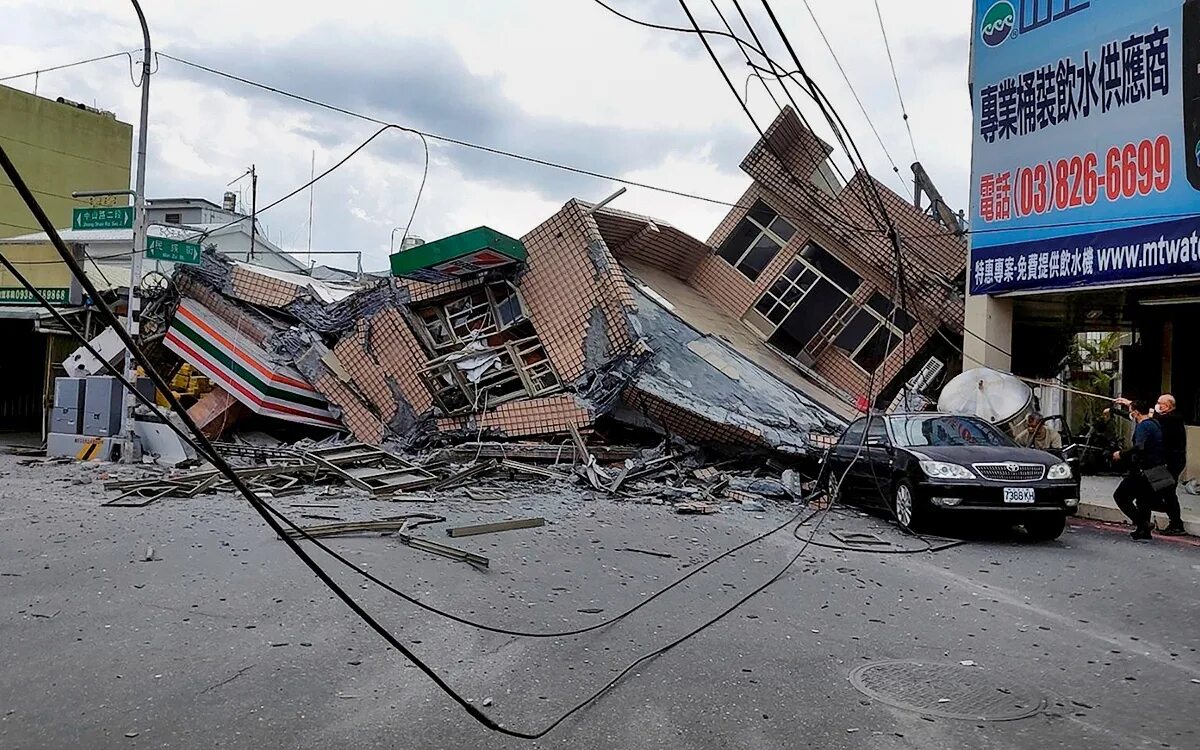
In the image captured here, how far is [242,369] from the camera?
17.9 metres

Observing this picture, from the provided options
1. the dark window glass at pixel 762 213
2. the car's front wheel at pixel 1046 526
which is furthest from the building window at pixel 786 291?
the car's front wheel at pixel 1046 526

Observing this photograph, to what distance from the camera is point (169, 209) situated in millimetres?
46656

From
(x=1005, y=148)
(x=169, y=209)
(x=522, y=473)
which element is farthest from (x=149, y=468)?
(x=169, y=209)

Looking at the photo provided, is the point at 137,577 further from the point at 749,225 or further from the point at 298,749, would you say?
the point at 749,225

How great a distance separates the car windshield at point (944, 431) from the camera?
11.3m

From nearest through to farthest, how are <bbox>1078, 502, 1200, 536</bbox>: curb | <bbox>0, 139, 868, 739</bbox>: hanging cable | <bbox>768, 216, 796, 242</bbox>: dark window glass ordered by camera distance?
<bbox>0, 139, 868, 739</bbox>: hanging cable < <bbox>1078, 502, 1200, 536</bbox>: curb < <bbox>768, 216, 796, 242</bbox>: dark window glass

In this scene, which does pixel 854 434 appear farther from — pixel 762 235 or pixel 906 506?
pixel 762 235

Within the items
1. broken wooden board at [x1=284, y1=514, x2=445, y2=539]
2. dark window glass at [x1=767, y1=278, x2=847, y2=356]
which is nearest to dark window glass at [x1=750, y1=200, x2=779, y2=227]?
dark window glass at [x1=767, y1=278, x2=847, y2=356]

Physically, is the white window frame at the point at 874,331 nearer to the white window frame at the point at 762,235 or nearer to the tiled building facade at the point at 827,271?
the tiled building facade at the point at 827,271

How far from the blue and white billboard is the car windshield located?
13.8 feet

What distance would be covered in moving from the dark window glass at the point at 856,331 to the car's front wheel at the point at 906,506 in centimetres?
915

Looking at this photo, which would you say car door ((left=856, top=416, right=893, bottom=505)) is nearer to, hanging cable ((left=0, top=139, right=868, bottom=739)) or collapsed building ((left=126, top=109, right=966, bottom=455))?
collapsed building ((left=126, top=109, right=966, bottom=455))

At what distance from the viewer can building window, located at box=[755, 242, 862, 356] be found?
19984 millimetres

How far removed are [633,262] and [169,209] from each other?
34695 mm
